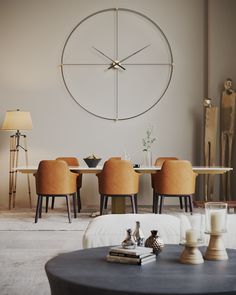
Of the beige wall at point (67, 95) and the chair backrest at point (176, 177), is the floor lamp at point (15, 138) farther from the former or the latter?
the chair backrest at point (176, 177)

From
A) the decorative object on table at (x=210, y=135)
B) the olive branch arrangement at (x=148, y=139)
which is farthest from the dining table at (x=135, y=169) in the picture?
the olive branch arrangement at (x=148, y=139)

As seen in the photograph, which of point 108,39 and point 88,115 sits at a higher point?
point 108,39

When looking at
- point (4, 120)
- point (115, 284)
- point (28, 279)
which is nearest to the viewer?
point (115, 284)

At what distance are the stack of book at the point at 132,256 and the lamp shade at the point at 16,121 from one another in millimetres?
5091

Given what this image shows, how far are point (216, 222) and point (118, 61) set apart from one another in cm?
583

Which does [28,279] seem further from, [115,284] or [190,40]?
[190,40]

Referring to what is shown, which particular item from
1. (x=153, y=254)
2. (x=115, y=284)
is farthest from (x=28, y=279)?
(x=115, y=284)

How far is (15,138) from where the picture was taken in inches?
311

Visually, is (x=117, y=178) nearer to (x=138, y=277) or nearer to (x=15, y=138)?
(x=15, y=138)

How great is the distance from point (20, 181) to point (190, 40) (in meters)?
3.42

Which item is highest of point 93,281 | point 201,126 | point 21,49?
point 21,49

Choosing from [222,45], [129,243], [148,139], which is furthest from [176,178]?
[129,243]

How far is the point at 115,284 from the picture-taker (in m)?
1.96

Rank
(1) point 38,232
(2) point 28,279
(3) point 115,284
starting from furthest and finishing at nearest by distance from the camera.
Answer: (1) point 38,232, (2) point 28,279, (3) point 115,284
